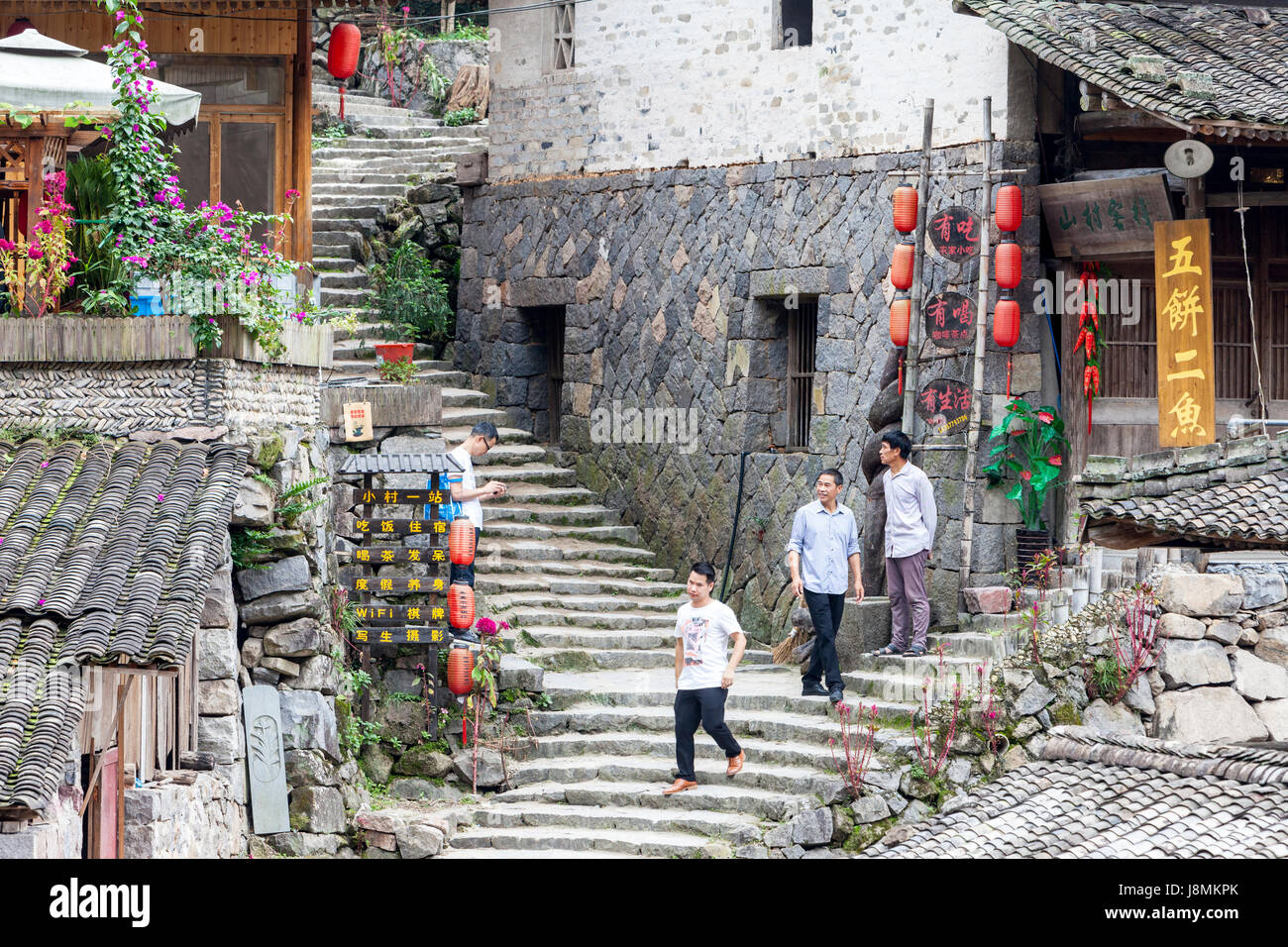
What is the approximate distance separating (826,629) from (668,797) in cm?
170

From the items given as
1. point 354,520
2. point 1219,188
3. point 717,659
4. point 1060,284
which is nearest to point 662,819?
point 717,659

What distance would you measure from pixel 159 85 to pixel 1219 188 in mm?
8333

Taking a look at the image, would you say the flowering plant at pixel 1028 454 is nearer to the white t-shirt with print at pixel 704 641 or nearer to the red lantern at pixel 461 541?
the white t-shirt with print at pixel 704 641

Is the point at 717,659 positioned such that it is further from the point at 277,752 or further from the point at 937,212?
the point at 937,212

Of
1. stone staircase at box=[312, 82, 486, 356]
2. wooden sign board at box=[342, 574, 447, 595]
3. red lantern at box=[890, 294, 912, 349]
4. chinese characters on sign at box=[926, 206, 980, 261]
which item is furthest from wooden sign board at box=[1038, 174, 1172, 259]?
stone staircase at box=[312, 82, 486, 356]

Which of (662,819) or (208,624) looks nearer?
(208,624)

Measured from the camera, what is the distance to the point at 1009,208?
15.5m

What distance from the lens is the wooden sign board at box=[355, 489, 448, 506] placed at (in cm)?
1530

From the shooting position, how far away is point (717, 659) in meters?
13.3

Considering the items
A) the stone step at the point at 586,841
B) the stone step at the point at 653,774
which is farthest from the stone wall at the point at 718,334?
the stone step at the point at 586,841

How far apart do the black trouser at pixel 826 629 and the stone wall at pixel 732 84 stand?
4.37 metres

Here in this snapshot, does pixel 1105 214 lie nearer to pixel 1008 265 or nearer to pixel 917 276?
pixel 1008 265

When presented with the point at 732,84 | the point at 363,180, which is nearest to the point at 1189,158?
the point at 732,84

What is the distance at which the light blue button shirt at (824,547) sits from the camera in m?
14.1
